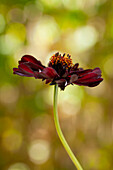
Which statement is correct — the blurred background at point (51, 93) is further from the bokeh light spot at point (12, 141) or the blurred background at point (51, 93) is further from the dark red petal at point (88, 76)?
the dark red petal at point (88, 76)

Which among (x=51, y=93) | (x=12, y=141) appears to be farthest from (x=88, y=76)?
(x=12, y=141)

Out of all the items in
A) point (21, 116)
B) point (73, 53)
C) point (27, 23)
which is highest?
point (27, 23)

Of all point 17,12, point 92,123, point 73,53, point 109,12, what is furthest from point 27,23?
point 92,123

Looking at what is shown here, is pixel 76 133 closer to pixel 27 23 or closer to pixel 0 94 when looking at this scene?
pixel 0 94

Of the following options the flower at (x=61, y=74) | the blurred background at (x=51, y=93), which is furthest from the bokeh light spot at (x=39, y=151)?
the flower at (x=61, y=74)

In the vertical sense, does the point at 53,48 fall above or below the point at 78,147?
above

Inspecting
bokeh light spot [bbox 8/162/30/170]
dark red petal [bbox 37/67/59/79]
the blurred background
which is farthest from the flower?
bokeh light spot [bbox 8/162/30/170]

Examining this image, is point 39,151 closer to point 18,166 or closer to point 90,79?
point 18,166
